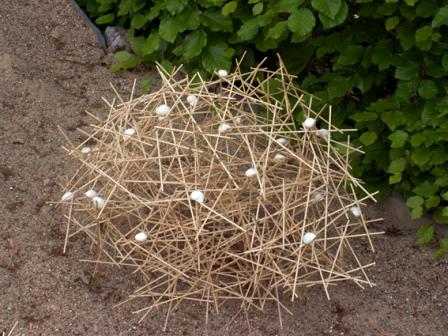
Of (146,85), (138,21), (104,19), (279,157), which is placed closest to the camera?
(279,157)

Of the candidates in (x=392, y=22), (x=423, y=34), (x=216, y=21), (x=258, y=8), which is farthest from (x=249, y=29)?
(x=423, y=34)

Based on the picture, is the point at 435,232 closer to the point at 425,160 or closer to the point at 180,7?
the point at 425,160

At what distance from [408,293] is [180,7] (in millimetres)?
1432

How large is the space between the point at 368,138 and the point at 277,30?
0.49m

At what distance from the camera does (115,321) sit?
87.5 inches

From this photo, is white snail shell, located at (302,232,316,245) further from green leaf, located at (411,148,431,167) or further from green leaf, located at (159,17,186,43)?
green leaf, located at (159,17,186,43)

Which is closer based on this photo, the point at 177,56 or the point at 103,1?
the point at 177,56

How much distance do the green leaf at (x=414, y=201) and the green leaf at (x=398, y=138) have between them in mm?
196

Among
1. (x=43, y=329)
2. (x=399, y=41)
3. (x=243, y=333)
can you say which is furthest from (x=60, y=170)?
(x=399, y=41)

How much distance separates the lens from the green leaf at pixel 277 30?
2547mm

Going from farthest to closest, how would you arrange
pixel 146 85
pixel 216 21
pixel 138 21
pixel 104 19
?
pixel 104 19 < pixel 138 21 < pixel 146 85 < pixel 216 21

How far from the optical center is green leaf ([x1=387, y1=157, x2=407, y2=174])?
2.46 m

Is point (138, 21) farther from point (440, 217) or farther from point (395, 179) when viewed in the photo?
point (440, 217)

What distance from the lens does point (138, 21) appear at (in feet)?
10.7
